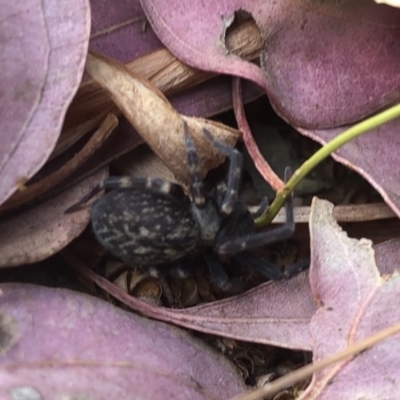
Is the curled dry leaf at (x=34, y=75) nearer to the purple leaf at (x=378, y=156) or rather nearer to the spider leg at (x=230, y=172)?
the spider leg at (x=230, y=172)

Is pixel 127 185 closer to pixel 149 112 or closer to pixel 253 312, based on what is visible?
pixel 149 112

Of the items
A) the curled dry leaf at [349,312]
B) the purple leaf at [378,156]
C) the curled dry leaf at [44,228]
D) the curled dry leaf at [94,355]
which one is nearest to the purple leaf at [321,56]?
the purple leaf at [378,156]

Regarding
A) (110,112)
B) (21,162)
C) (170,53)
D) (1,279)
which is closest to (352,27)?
(170,53)

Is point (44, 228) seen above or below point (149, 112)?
below

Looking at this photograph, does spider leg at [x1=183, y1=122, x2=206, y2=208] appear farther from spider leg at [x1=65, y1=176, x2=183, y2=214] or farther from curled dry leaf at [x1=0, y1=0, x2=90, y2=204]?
curled dry leaf at [x1=0, y1=0, x2=90, y2=204]

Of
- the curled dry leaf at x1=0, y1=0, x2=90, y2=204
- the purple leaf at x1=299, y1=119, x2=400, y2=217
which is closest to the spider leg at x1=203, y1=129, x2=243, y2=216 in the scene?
the purple leaf at x1=299, y1=119, x2=400, y2=217

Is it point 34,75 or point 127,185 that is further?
point 127,185

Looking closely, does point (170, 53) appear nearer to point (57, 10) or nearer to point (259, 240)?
point (57, 10)

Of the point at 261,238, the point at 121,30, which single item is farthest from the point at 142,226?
the point at 121,30
